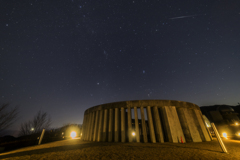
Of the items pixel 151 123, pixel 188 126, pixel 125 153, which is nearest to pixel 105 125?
pixel 151 123

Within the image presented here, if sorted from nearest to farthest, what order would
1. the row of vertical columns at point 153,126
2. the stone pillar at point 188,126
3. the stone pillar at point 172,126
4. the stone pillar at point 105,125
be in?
the stone pillar at point 172,126, the row of vertical columns at point 153,126, the stone pillar at point 188,126, the stone pillar at point 105,125

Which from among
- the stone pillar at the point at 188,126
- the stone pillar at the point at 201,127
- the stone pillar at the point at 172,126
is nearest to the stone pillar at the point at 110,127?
the stone pillar at the point at 172,126

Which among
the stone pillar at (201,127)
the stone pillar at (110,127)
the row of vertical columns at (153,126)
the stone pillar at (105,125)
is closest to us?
the row of vertical columns at (153,126)

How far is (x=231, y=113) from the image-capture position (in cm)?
4131

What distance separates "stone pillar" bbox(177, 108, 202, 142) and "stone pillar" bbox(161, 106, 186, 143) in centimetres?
132

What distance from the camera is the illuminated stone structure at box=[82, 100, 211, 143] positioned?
34.7 ft

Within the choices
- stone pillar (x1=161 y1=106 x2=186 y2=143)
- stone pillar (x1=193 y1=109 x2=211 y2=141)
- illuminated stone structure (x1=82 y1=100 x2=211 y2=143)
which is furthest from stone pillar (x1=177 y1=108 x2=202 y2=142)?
stone pillar (x1=161 y1=106 x2=186 y2=143)

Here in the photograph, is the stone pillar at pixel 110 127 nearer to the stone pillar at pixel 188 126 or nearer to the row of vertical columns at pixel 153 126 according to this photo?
the row of vertical columns at pixel 153 126

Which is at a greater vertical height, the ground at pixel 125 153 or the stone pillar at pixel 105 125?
the stone pillar at pixel 105 125

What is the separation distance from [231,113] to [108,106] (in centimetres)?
5826

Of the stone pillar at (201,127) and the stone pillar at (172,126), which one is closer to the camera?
the stone pillar at (172,126)

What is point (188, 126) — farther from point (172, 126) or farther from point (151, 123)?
point (151, 123)

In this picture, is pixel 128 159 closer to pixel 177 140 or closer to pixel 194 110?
pixel 177 140

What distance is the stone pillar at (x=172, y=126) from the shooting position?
10.3 meters
